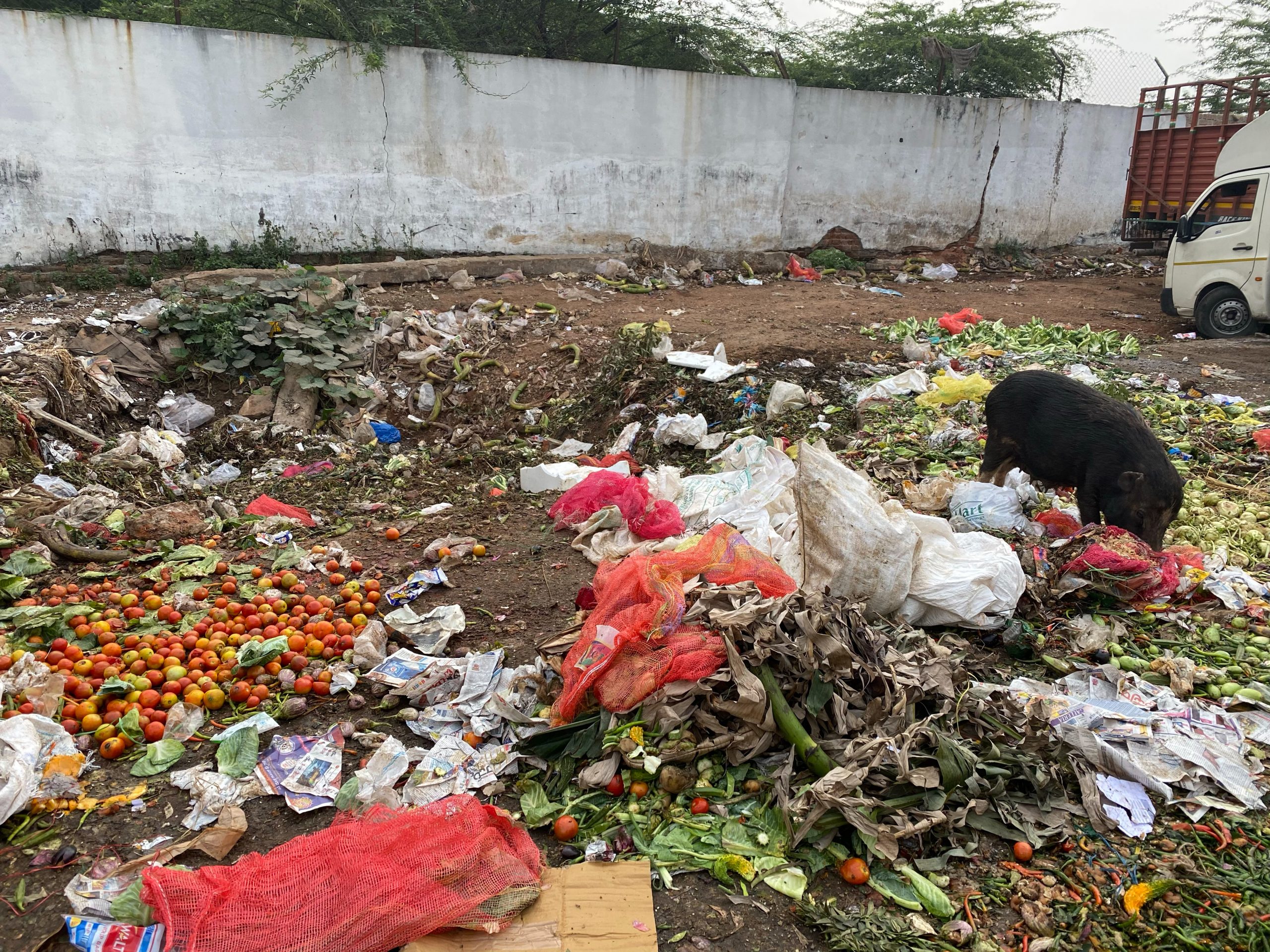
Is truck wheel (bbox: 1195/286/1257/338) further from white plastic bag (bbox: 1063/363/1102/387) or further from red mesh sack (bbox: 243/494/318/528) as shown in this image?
red mesh sack (bbox: 243/494/318/528)

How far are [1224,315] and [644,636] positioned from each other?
9.57 m

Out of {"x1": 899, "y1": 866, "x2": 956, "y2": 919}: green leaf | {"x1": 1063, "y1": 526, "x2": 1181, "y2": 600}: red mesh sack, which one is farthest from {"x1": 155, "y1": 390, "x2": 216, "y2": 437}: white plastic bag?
{"x1": 1063, "y1": 526, "x2": 1181, "y2": 600}: red mesh sack

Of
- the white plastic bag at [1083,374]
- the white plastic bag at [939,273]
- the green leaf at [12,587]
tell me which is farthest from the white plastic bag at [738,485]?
the white plastic bag at [939,273]

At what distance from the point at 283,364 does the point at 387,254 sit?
350 cm

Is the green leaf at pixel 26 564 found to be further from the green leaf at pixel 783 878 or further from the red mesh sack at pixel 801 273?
the red mesh sack at pixel 801 273

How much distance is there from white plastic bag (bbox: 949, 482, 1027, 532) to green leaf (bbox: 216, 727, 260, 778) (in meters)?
3.74

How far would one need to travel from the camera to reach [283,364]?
7.34m

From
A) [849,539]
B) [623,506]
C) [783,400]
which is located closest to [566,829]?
[849,539]

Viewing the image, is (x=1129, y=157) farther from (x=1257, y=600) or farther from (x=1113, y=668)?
(x=1113, y=668)

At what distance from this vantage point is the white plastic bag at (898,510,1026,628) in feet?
11.8

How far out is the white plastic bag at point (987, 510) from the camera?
15.0ft

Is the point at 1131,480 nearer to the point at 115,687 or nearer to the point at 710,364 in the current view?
the point at 710,364

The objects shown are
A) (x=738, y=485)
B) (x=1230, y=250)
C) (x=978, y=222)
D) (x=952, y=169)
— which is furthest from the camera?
(x=978, y=222)

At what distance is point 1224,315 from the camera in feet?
30.7
